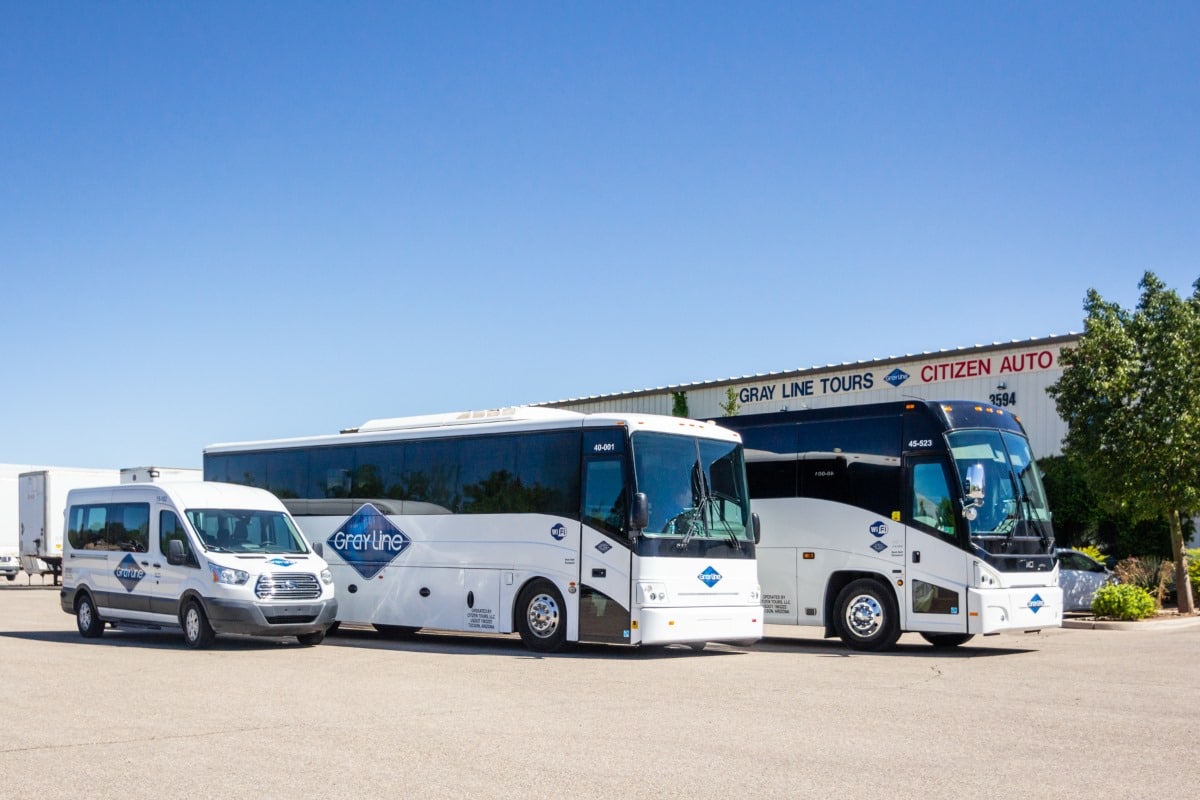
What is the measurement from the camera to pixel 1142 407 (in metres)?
24.7

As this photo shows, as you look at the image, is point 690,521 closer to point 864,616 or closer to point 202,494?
point 864,616

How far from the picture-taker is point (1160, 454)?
24.4m

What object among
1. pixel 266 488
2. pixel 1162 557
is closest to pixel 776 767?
pixel 266 488

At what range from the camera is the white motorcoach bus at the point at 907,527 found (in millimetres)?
17000

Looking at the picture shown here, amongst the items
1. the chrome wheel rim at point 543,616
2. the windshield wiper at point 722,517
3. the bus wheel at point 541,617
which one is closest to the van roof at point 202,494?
the bus wheel at point 541,617

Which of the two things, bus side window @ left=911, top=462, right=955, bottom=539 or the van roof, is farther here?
the van roof

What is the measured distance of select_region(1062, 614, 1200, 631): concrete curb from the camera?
72.7 ft

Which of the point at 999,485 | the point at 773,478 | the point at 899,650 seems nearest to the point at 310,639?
the point at 773,478

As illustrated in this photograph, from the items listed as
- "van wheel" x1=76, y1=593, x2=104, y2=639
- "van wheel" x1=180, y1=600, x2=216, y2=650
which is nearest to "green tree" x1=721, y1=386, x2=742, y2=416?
"van wheel" x1=76, y1=593, x2=104, y2=639

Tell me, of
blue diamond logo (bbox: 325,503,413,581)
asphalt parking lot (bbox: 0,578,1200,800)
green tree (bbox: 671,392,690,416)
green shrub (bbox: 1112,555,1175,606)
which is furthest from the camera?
green tree (bbox: 671,392,690,416)

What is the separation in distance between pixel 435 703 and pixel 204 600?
7338mm

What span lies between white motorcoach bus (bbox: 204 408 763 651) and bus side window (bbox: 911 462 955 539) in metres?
2.29

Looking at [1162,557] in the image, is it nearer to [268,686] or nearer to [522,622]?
[522,622]

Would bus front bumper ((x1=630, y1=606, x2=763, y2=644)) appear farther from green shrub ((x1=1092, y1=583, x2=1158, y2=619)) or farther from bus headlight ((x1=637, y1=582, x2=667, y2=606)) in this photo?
green shrub ((x1=1092, y1=583, x2=1158, y2=619))
